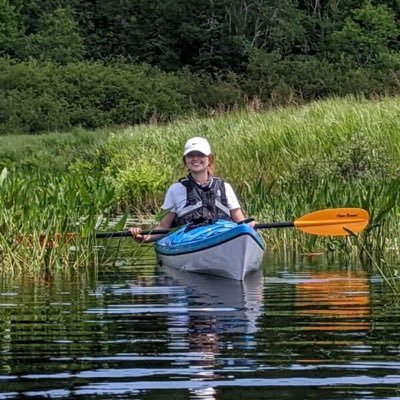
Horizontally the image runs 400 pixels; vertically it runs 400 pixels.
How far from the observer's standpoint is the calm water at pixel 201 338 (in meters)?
6.09

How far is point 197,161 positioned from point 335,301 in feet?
10.2

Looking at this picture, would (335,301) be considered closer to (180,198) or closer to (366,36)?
(180,198)

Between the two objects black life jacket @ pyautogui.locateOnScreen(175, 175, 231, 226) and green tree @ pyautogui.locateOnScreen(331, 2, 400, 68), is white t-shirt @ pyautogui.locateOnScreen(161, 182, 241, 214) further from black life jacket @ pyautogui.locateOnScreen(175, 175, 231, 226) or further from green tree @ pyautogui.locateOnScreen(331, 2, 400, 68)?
green tree @ pyautogui.locateOnScreen(331, 2, 400, 68)

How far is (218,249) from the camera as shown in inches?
435

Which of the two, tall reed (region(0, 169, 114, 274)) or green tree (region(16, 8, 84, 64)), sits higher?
green tree (region(16, 8, 84, 64))

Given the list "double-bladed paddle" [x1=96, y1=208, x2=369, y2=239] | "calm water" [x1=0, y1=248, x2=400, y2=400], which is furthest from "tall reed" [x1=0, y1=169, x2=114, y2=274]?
"calm water" [x1=0, y1=248, x2=400, y2=400]

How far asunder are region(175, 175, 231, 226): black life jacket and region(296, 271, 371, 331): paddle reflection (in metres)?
1.16

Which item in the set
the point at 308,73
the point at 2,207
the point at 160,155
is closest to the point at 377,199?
Answer: the point at 2,207

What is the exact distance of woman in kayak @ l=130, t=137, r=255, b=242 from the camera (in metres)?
12.0

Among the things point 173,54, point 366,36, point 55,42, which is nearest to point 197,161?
point 55,42

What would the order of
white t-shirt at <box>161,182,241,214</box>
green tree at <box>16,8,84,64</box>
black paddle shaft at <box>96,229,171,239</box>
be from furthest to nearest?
green tree at <box>16,8,84,64</box>
white t-shirt at <box>161,182,241,214</box>
black paddle shaft at <box>96,229,171,239</box>

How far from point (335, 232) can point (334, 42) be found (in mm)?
44431

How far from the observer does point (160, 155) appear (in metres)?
21.9

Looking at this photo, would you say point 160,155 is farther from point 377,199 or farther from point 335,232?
point 335,232
